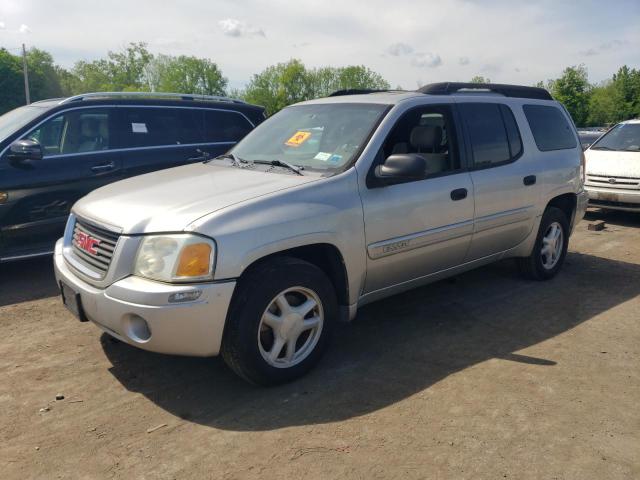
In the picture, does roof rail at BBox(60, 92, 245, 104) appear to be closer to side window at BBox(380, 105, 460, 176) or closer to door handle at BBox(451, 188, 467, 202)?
side window at BBox(380, 105, 460, 176)

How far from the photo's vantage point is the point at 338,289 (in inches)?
149

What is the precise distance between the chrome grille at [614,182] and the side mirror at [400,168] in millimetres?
6458

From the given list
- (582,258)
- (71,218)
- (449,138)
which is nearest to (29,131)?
(71,218)

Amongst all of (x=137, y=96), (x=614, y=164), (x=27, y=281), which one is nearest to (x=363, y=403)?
(x=27, y=281)

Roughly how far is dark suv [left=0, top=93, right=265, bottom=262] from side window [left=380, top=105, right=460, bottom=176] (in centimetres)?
327

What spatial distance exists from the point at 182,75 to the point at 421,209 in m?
91.8

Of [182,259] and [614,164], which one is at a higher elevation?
[614,164]

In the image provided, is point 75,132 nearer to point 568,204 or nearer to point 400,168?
point 400,168

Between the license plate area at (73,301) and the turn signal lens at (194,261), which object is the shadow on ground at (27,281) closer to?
the license plate area at (73,301)

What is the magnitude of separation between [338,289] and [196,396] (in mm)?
1114

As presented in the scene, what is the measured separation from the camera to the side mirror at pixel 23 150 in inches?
212

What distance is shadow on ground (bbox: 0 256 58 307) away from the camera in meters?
5.20

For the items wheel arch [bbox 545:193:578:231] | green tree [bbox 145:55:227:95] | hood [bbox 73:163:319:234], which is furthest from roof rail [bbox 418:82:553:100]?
green tree [bbox 145:55:227:95]

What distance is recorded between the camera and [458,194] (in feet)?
14.5
